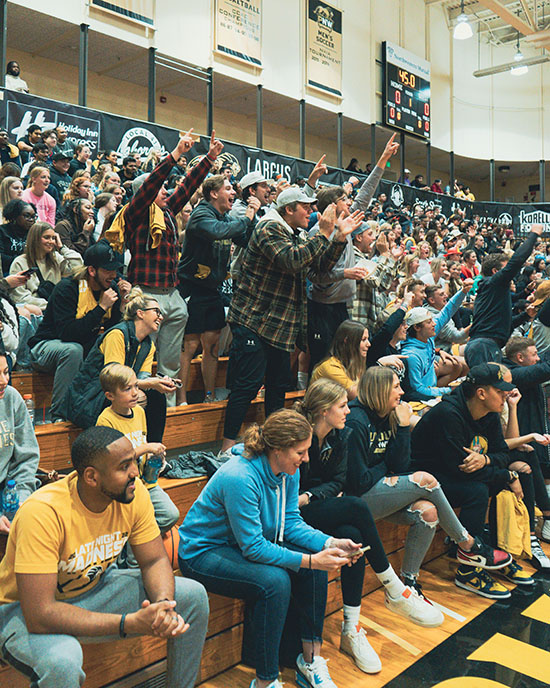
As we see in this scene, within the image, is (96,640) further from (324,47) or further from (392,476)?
(324,47)

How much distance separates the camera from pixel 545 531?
12.6 feet

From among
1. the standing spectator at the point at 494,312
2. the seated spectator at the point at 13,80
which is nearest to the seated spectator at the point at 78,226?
the standing spectator at the point at 494,312

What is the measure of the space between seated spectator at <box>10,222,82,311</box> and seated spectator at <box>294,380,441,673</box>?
2.11 metres

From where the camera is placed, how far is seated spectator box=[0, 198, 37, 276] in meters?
4.40

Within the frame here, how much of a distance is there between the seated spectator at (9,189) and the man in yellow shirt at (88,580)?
3.55 metres

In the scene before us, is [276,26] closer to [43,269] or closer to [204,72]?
[204,72]

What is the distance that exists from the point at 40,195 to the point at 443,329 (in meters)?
3.55

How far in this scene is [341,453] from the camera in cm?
286

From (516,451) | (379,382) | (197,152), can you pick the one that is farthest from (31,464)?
(197,152)

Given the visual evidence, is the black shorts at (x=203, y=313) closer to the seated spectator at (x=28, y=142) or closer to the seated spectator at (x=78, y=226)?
the seated spectator at (x=78, y=226)

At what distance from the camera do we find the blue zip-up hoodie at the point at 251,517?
2258mm

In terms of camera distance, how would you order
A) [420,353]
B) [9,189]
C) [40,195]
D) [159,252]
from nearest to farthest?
[159,252] < [420,353] < [9,189] < [40,195]

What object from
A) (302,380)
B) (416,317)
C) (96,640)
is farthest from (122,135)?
(96,640)

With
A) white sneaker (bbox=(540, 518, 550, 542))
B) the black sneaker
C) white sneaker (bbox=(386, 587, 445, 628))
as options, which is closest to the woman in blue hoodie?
white sneaker (bbox=(386, 587, 445, 628))
